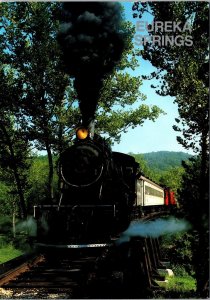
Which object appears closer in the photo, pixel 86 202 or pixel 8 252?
pixel 86 202

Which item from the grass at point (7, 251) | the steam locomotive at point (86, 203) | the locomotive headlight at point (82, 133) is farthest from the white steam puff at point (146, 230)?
the grass at point (7, 251)

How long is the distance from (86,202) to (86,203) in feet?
0.11

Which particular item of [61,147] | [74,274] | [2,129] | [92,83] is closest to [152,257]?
[74,274]

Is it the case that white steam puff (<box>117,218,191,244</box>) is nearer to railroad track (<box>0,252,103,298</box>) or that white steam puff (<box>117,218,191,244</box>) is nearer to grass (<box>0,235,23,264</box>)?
railroad track (<box>0,252,103,298</box>)

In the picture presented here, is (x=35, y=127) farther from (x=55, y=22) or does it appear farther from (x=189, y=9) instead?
(x=189, y=9)

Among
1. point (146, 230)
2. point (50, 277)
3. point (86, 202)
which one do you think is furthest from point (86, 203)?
point (146, 230)

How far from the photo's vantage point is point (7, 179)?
106 ft

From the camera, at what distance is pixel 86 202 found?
35.9ft

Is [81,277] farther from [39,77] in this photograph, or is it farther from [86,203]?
[39,77]

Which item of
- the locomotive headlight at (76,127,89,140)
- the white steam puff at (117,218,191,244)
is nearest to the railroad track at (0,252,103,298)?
the white steam puff at (117,218,191,244)

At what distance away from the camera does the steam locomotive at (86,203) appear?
10281 millimetres

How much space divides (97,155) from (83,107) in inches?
78.8

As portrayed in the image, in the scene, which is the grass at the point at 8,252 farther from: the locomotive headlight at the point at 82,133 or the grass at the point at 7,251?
the locomotive headlight at the point at 82,133

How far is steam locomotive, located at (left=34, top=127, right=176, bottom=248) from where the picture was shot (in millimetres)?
10281
